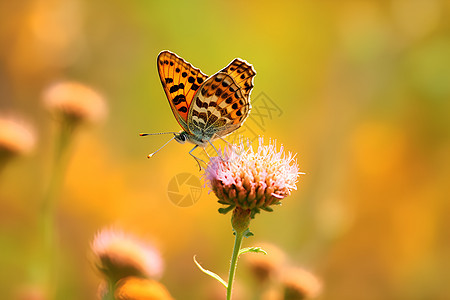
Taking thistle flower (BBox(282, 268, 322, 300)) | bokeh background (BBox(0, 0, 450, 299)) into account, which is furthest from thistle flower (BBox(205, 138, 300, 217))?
bokeh background (BBox(0, 0, 450, 299))

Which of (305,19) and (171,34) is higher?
(305,19)

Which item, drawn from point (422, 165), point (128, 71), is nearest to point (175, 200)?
point (128, 71)

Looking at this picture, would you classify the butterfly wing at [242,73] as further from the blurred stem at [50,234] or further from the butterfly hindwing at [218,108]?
the blurred stem at [50,234]

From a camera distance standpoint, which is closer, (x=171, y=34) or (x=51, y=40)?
(x=51, y=40)

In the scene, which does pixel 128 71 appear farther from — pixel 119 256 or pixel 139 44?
pixel 119 256

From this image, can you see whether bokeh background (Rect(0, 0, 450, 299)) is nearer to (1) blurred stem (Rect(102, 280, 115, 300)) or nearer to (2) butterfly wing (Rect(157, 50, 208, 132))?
(2) butterfly wing (Rect(157, 50, 208, 132))

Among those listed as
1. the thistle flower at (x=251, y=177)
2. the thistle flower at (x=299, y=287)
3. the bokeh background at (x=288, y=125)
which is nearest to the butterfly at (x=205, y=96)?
the thistle flower at (x=251, y=177)

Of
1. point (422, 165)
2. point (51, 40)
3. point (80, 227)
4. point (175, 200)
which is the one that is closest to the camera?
point (175, 200)
